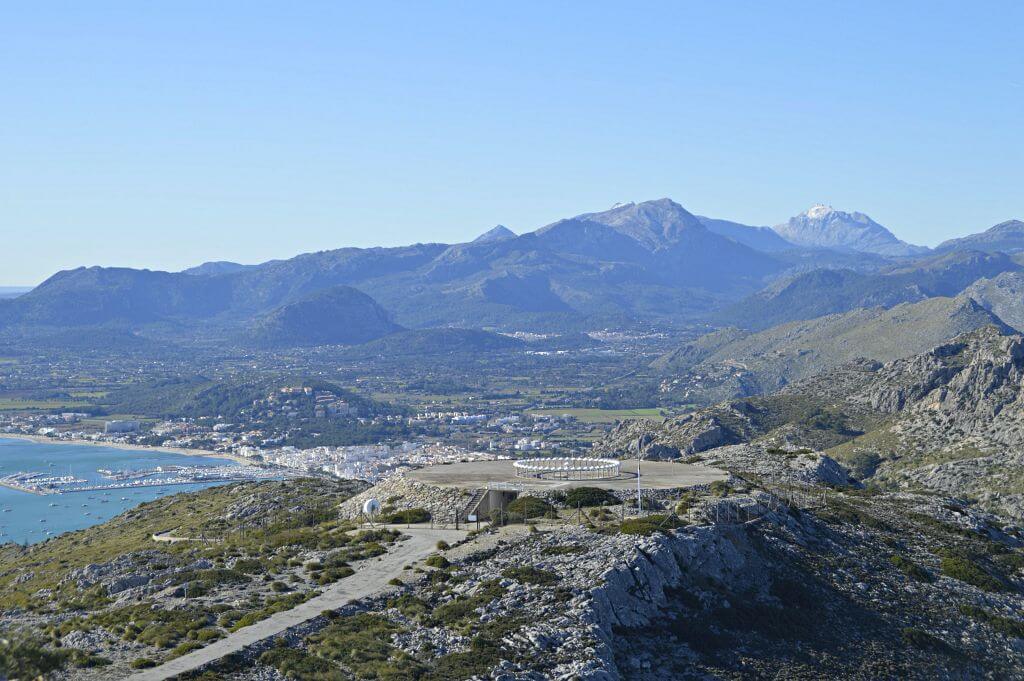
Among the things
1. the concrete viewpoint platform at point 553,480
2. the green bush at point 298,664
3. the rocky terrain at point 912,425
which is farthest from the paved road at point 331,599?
the rocky terrain at point 912,425

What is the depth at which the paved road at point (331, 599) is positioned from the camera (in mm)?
48594

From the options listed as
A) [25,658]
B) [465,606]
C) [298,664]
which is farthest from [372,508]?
[25,658]

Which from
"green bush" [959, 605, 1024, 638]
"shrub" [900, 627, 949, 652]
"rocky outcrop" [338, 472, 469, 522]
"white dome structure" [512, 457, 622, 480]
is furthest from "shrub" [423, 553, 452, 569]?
"green bush" [959, 605, 1024, 638]

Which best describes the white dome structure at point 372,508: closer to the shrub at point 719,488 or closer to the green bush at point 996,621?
the shrub at point 719,488

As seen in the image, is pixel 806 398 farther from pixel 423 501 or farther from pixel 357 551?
pixel 357 551

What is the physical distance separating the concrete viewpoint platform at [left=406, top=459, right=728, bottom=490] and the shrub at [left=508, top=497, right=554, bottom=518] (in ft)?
12.4

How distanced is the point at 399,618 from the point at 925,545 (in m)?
42.1

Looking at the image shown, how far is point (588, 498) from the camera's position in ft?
259

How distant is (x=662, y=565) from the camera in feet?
203

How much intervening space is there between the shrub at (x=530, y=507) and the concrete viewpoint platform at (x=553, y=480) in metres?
3.78

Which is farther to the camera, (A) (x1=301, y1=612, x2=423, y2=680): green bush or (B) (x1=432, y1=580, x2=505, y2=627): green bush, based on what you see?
(B) (x1=432, y1=580, x2=505, y2=627): green bush

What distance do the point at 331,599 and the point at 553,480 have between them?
103ft

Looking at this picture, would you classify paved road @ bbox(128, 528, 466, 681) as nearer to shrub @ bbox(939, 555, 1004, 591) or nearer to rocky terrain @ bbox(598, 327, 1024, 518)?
shrub @ bbox(939, 555, 1004, 591)

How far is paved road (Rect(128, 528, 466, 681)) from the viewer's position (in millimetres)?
48594
